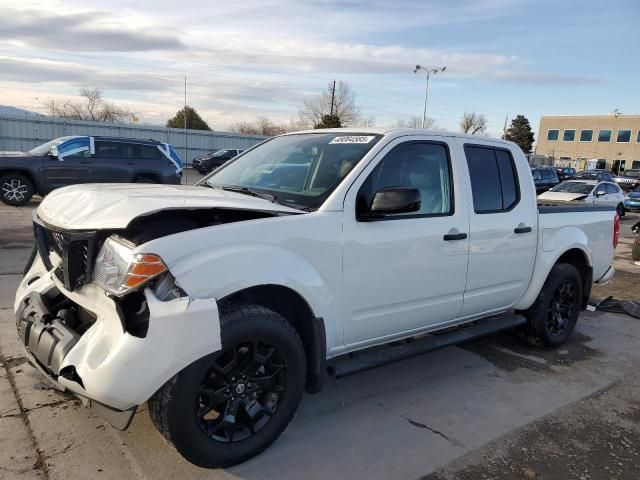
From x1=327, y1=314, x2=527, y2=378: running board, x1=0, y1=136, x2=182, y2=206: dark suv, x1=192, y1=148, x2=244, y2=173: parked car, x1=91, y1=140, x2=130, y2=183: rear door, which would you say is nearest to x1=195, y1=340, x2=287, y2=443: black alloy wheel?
x1=327, y1=314, x2=527, y2=378: running board

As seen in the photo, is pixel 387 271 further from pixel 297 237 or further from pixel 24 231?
pixel 24 231

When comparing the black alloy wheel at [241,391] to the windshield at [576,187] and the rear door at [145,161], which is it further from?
the windshield at [576,187]

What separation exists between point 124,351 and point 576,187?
72.0ft

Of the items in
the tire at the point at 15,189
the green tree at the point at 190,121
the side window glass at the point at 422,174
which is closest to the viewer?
the side window glass at the point at 422,174

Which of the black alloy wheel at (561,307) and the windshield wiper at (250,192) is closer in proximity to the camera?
the windshield wiper at (250,192)

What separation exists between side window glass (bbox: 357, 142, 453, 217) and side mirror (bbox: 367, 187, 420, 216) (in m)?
0.19

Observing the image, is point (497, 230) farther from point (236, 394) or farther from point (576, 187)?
point (576, 187)

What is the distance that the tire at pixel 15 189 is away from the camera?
41.7ft

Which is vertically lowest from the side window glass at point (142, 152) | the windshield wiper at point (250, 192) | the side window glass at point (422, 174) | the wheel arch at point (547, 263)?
the wheel arch at point (547, 263)

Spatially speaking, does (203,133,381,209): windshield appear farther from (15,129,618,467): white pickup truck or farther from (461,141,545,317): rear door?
(461,141,545,317): rear door

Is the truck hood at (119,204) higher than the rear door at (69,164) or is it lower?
higher

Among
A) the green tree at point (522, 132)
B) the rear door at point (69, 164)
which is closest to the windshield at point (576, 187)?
the rear door at point (69, 164)

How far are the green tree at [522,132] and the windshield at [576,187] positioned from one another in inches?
2539

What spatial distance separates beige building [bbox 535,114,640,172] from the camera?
228 ft
